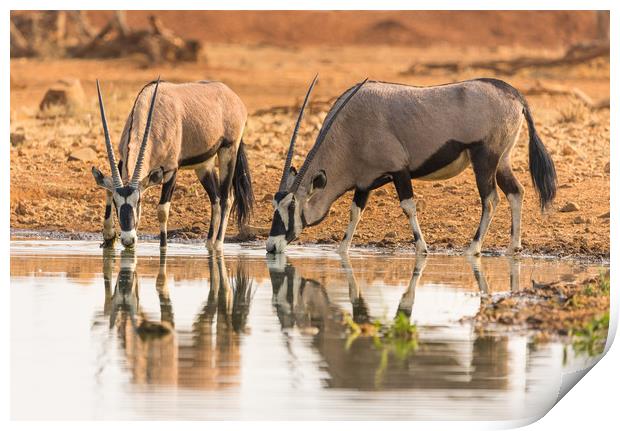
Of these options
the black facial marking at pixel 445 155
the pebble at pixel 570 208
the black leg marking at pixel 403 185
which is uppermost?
the black facial marking at pixel 445 155

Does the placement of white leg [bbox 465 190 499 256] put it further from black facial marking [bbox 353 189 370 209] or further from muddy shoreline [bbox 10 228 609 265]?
black facial marking [bbox 353 189 370 209]

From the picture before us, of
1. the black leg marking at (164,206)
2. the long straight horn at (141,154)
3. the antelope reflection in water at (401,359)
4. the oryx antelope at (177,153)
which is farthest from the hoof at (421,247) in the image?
the antelope reflection in water at (401,359)

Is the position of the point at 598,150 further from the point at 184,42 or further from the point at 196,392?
the point at 196,392

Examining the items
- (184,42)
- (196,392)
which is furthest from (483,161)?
(184,42)

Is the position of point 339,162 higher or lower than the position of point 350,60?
lower

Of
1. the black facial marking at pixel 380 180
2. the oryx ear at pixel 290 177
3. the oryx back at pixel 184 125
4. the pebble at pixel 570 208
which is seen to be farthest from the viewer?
the pebble at pixel 570 208

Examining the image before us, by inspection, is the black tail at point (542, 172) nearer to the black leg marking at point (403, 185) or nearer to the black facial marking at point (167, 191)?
the black leg marking at point (403, 185)

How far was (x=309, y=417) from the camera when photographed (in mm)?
6750

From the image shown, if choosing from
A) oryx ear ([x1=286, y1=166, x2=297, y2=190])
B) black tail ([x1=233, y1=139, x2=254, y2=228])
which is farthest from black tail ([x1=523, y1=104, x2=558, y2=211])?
black tail ([x1=233, y1=139, x2=254, y2=228])

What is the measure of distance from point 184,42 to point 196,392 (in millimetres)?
14789

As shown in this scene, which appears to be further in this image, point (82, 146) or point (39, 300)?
point (82, 146)

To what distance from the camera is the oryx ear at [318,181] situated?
1255cm

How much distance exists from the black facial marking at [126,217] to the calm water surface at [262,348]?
1.73 ft

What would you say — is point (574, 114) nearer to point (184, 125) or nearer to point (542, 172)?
point (542, 172)
